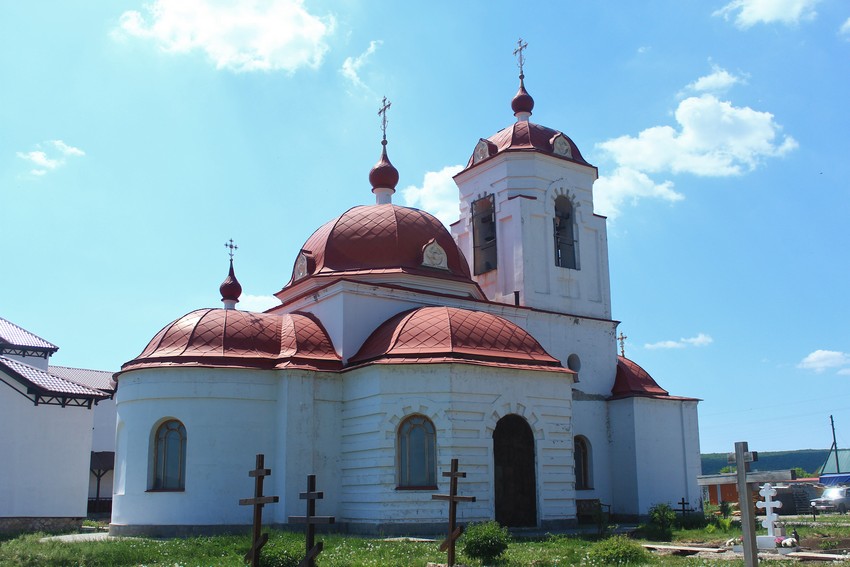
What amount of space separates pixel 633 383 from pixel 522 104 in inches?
373

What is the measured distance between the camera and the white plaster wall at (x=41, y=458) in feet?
74.4

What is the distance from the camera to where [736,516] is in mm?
23906

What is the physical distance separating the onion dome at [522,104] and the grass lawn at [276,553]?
14.9 m

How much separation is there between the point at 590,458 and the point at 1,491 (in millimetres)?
16070

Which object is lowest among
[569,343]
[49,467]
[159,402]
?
[49,467]

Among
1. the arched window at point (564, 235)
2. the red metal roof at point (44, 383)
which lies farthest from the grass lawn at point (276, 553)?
the arched window at point (564, 235)

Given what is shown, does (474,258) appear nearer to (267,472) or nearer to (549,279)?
(549,279)

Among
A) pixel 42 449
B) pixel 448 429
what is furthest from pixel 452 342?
pixel 42 449

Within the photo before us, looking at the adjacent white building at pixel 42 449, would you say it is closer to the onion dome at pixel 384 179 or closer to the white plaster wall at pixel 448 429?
the white plaster wall at pixel 448 429

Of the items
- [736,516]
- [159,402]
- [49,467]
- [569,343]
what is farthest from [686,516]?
[49,467]

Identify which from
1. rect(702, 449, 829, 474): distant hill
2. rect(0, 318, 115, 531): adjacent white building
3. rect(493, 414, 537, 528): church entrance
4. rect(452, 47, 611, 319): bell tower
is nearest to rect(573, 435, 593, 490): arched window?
rect(452, 47, 611, 319): bell tower

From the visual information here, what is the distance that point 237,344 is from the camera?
795 inches

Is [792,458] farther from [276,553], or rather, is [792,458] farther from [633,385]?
[276,553]

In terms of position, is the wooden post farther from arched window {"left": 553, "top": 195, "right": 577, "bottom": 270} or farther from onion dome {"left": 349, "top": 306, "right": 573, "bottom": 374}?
arched window {"left": 553, "top": 195, "right": 577, "bottom": 270}
